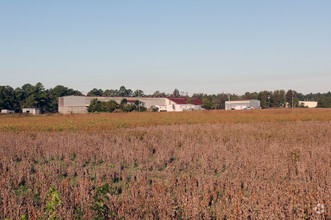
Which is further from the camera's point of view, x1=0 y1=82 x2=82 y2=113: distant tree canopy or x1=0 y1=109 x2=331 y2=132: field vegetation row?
x1=0 y1=82 x2=82 y2=113: distant tree canopy

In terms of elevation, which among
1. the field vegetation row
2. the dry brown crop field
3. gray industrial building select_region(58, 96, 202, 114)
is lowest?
the dry brown crop field

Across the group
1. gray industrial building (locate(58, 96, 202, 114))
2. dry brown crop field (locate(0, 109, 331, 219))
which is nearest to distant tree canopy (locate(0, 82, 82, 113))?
gray industrial building (locate(58, 96, 202, 114))

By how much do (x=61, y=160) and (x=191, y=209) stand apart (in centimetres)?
689

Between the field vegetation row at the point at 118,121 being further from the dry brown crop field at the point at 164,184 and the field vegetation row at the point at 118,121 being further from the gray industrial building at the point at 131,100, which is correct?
the gray industrial building at the point at 131,100

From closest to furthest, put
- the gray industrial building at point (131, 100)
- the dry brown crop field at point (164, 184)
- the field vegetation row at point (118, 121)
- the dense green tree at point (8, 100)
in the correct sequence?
1. the dry brown crop field at point (164, 184)
2. the field vegetation row at point (118, 121)
3. the gray industrial building at point (131, 100)
4. the dense green tree at point (8, 100)

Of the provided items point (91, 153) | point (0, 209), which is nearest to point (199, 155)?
point (91, 153)

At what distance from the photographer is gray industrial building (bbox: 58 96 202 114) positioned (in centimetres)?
8450

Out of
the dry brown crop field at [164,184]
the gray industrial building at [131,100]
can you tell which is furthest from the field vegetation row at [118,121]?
the gray industrial building at [131,100]

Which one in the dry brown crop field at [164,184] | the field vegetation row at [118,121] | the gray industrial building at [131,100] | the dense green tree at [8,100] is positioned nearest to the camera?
the dry brown crop field at [164,184]

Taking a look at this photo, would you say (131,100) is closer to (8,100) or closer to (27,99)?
(27,99)

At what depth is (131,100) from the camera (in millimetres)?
95250

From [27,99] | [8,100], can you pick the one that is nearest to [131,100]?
[27,99]

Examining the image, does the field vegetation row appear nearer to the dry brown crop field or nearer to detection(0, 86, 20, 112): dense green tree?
the dry brown crop field

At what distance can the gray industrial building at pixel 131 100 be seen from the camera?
8450 cm
